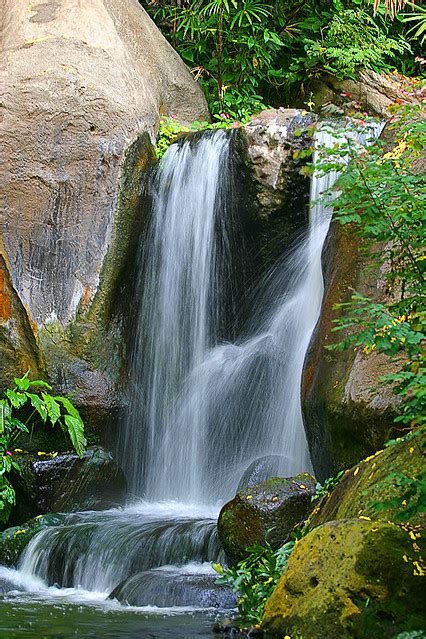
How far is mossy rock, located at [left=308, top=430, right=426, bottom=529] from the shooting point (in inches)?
160

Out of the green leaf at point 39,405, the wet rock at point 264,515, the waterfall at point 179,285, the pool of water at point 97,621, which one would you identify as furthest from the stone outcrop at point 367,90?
the pool of water at point 97,621

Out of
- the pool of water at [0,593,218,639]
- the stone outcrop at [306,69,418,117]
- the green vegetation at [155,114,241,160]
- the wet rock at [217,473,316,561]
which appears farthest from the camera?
the stone outcrop at [306,69,418,117]

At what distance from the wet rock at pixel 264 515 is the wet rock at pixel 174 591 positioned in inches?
13.5

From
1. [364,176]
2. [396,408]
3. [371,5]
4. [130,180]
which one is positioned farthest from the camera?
[371,5]

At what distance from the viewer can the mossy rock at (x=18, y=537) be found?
7.09 metres

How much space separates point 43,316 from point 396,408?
461 centimetres

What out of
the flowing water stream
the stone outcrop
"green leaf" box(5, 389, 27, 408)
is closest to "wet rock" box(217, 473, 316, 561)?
the flowing water stream

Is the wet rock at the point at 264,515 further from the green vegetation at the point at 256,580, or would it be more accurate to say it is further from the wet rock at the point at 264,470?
the wet rock at the point at 264,470

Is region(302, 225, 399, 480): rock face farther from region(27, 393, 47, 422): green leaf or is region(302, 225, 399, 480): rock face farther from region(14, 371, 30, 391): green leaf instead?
region(14, 371, 30, 391): green leaf

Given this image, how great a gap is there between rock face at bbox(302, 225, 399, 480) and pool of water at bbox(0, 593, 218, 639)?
1473mm

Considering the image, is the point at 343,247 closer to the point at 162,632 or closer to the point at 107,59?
the point at 162,632

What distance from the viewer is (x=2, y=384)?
8695mm

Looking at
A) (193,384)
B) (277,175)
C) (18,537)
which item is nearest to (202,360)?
(193,384)

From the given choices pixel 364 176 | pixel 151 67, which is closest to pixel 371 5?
pixel 151 67
